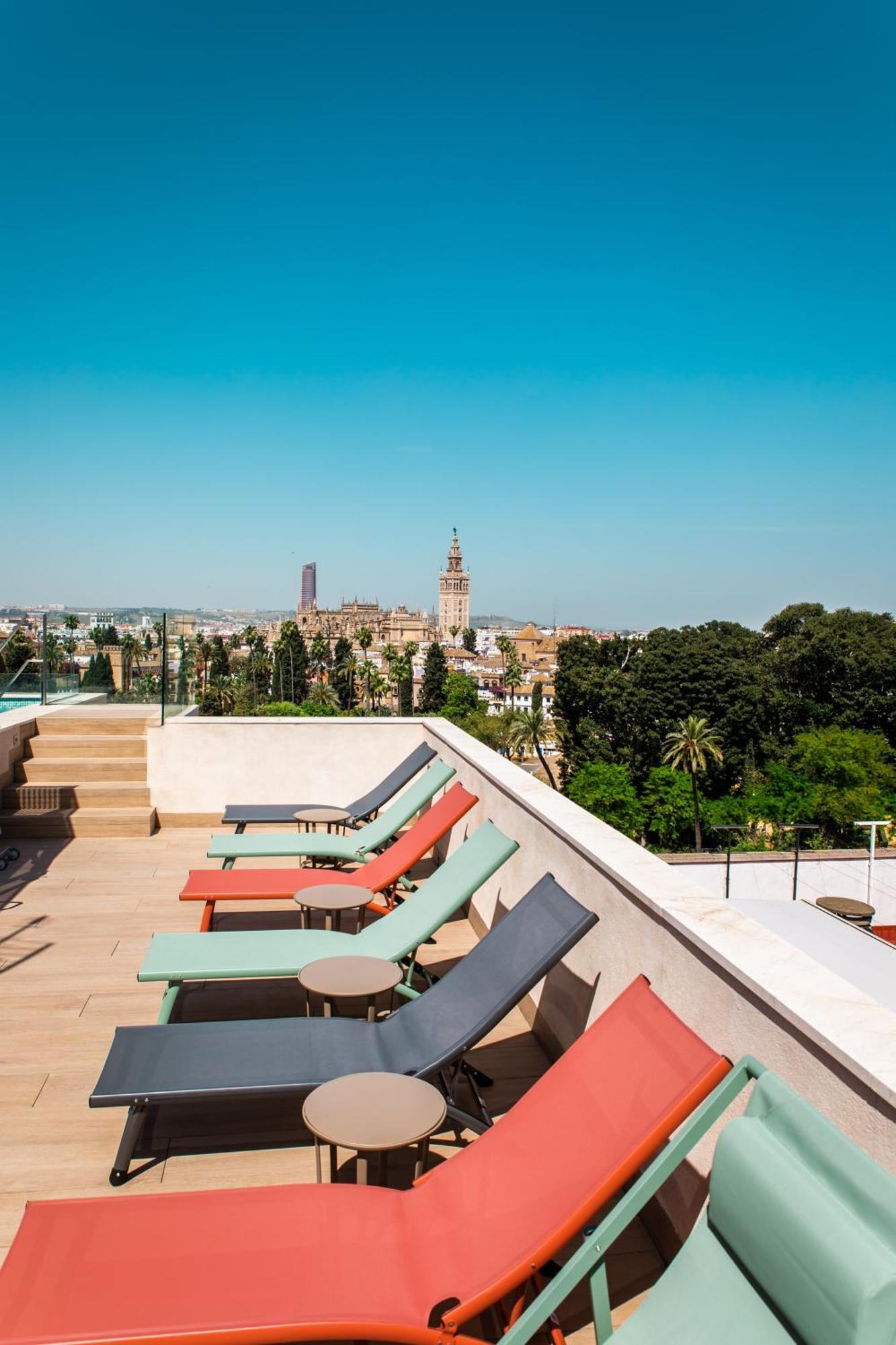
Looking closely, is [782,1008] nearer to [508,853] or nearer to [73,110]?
[508,853]

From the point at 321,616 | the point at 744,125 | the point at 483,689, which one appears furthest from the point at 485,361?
the point at 321,616

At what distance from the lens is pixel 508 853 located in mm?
3375

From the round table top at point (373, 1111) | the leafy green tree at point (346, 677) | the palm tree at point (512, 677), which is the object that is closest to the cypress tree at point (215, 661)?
the round table top at point (373, 1111)

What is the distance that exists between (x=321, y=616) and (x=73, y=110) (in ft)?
415

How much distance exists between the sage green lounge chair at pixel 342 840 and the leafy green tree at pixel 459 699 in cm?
5297

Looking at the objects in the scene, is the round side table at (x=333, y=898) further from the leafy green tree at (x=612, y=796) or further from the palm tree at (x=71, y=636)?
the leafy green tree at (x=612, y=796)

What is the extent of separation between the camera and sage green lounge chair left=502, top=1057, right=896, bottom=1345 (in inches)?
40.3

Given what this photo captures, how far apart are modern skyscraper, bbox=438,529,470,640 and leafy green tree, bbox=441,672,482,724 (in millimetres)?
85500

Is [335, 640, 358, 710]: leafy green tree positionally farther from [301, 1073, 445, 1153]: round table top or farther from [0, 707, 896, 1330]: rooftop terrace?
[301, 1073, 445, 1153]: round table top

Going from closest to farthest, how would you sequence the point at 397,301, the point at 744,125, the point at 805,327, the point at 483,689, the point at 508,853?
1. the point at 508,853
2. the point at 744,125
3. the point at 397,301
4. the point at 805,327
5. the point at 483,689

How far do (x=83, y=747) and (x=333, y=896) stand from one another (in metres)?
3.73

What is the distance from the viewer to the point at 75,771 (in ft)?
21.1

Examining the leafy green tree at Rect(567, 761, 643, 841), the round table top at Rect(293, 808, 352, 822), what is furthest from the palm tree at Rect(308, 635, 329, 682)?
the round table top at Rect(293, 808, 352, 822)

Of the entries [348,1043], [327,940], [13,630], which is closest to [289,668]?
[13,630]
